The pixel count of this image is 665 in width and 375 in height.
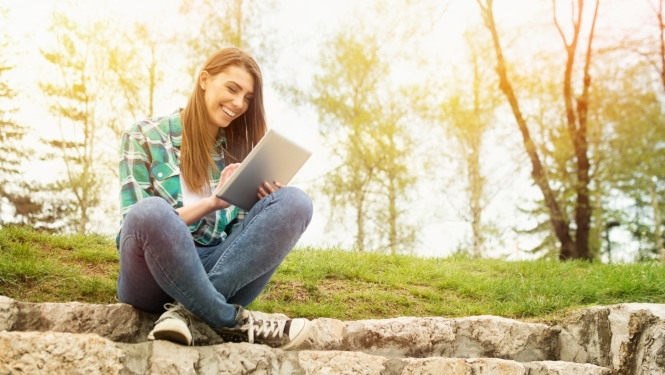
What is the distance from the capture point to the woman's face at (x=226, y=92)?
2.62 m

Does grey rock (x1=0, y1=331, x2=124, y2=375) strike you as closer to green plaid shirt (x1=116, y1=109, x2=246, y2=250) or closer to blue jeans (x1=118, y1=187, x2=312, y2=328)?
blue jeans (x1=118, y1=187, x2=312, y2=328)

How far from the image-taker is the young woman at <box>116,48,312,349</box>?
2.01m

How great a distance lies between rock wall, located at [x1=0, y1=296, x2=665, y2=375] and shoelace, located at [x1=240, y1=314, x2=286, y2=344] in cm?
6

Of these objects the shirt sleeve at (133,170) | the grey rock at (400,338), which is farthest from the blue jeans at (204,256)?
the grey rock at (400,338)

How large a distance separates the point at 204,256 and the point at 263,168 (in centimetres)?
49

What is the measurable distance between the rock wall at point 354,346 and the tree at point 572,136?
5.83m

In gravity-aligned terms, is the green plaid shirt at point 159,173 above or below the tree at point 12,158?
below

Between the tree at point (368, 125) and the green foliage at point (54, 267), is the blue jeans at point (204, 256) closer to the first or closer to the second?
the green foliage at point (54, 267)

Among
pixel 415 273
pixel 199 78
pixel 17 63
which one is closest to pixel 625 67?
pixel 415 273

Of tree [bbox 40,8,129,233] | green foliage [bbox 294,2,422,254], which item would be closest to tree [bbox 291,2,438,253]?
green foliage [bbox 294,2,422,254]

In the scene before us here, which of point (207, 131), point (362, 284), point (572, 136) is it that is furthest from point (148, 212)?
point (572, 136)

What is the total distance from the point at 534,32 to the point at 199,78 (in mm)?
9078

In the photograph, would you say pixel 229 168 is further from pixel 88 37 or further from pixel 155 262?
pixel 88 37

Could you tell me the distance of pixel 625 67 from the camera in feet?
32.9
